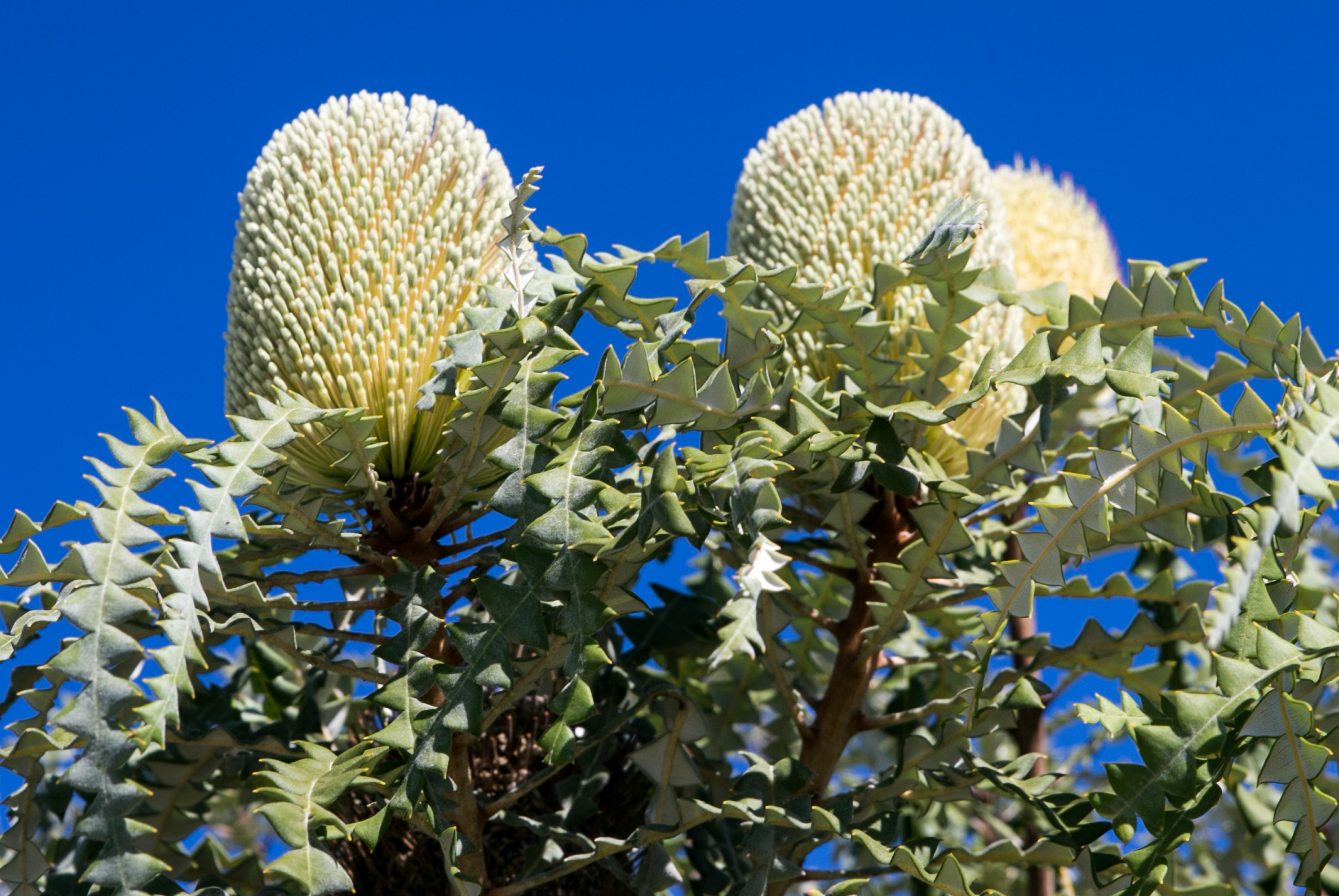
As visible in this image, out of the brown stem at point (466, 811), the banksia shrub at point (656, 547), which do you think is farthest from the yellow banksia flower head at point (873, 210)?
the brown stem at point (466, 811)

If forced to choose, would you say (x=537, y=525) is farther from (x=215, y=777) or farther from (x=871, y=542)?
(x=215, y=777)

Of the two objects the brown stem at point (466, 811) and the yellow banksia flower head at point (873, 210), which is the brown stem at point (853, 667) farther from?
the brown stem at point (466, 811)

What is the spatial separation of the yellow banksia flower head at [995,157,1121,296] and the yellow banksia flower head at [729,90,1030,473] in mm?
334

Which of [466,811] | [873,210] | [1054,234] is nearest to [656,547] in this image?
[466,811]

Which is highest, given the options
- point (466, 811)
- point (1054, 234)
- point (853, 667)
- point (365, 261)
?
point (1054, 234)

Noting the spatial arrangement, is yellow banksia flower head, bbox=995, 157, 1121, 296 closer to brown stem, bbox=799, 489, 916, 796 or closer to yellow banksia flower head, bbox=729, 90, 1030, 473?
yellow banksia flower head, bbox=729, 90, 1030, 473

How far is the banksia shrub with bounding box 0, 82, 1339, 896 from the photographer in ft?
2.09

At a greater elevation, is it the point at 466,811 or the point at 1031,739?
the point at 1031,739

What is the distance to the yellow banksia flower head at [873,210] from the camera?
40.1 inches

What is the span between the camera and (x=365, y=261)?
87 centimetres

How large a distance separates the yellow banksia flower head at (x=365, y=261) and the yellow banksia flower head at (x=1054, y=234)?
728 mm

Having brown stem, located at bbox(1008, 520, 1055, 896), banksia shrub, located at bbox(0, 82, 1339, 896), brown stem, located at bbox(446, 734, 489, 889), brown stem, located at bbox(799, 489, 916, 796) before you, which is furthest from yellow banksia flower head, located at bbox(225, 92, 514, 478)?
brown stem, located at bbox(1008, 520, 1055, 896)

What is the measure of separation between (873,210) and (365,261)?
44 centimetres

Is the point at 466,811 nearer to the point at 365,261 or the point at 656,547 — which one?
the point at 656,547
